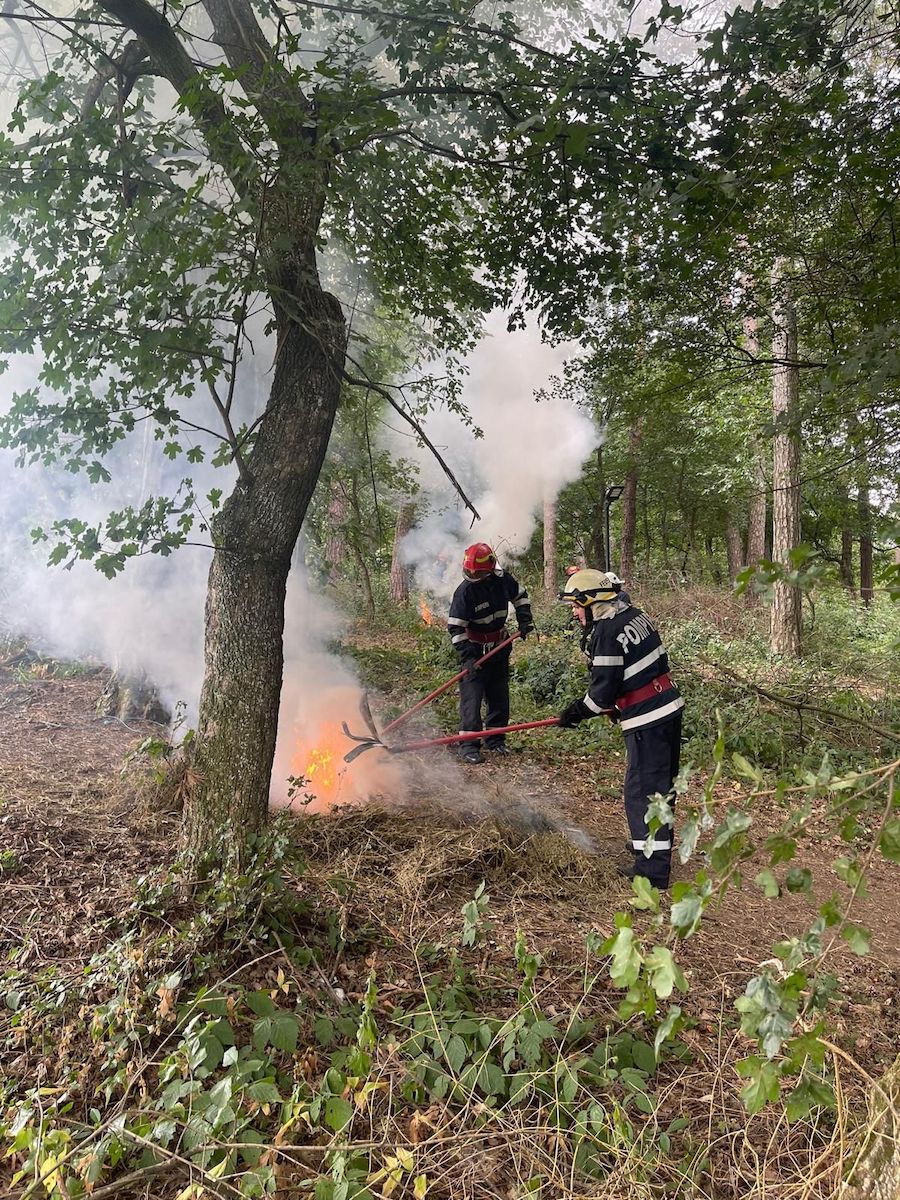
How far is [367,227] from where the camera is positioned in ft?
14.4

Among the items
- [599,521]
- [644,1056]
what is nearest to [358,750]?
[644,1056]

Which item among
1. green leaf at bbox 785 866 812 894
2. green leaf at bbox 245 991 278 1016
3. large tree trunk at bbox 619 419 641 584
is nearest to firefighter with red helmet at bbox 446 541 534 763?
green leaf at bbox 245 991 278 1016

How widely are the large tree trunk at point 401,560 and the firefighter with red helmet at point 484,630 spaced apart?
965 cm

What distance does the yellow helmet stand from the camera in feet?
15.1

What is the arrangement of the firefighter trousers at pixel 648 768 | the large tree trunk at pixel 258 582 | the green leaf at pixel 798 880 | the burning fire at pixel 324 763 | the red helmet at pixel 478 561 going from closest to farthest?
the green leaf at pixel 798 880 < the large tree trunk at pixel 258 582 < the firefighter trousers at pixel 648 768 < the burning fire at pixel 324 763 < the red helmet at pixel 478 561

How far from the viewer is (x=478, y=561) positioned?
6.90 metres

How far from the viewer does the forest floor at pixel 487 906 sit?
2414mm

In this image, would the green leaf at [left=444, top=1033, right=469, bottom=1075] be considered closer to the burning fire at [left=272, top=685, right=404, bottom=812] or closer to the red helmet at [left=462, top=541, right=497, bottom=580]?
the burning fire at [left=272, top=685, right=404, bottom=812]

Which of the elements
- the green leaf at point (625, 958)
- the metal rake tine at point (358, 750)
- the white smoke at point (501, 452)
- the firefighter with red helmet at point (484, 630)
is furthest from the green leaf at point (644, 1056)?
the white smoke at point (501, 452)

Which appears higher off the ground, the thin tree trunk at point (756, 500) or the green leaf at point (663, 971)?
the thin tree trunk at point (756, 500)

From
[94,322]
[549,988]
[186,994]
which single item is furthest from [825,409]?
[186,994]

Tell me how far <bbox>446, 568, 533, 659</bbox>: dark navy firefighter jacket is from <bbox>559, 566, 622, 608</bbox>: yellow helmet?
2265 mm

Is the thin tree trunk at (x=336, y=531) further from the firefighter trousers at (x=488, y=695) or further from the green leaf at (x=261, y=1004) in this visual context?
the green leaf at (x=261, y=1004)

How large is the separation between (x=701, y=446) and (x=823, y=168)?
37.8 feet
